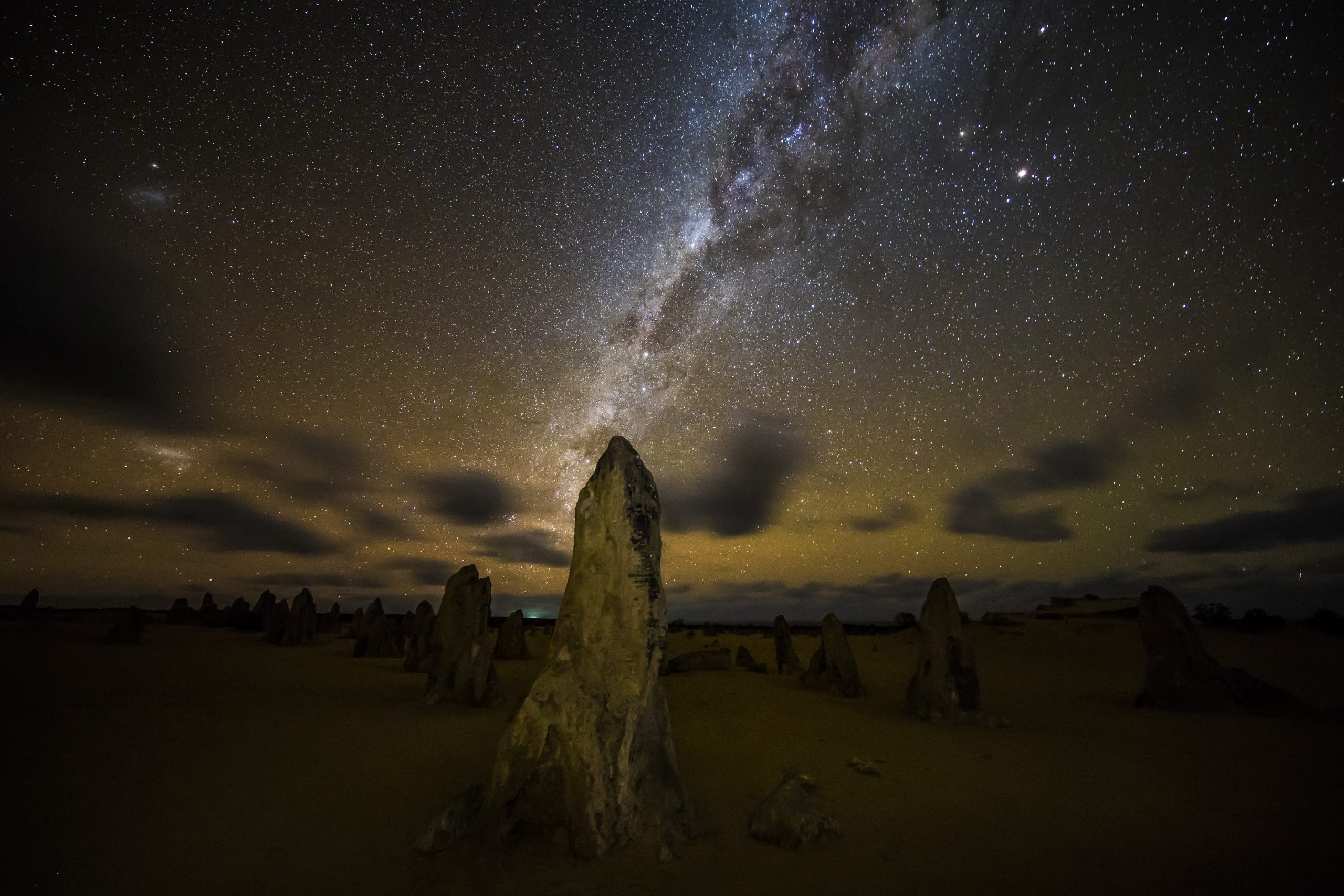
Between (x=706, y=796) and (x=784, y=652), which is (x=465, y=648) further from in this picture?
(x=784, y=652)

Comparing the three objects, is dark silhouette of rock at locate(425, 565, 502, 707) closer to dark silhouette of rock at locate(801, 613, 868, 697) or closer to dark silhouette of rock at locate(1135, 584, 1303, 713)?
dark silhouette of rock at locate(801, 613, 868, 697)

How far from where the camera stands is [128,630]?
21.7 m

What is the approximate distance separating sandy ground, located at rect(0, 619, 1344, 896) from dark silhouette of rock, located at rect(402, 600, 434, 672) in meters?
5.57

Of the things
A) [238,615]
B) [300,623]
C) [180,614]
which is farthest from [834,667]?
[180,614]

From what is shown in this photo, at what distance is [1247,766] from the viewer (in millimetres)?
8469

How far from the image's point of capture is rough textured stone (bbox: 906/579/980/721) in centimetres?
1191

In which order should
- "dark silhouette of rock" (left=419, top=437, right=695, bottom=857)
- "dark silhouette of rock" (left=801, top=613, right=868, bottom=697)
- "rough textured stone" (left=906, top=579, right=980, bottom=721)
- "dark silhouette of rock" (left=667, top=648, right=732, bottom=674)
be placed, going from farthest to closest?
"dark silhouette of rock" (left=667, top=648, right=732, bottom=674)
"dark silhouette of rock" (left=801, top=613, right=868, bottom=697)
"rough textured stone" (left=906, top=579, right=980, bottom=721)
"dark silhouette of rock" (left=419, top=437, right=695, bottom=857)

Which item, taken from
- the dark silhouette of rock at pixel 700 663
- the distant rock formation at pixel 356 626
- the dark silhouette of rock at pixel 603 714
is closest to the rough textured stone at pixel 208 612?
the distant rock formation at pixel 356 626

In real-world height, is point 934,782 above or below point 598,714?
below

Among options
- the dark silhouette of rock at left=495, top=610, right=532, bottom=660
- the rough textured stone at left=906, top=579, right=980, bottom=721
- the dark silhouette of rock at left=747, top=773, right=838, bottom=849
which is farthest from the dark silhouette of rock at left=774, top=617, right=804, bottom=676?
the dark silhouette of rock at left=747, top=773, right=838, bottom=849

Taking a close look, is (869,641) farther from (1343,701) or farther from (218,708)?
(218,708)

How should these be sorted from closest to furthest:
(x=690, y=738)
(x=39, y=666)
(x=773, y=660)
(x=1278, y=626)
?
(x=690, y=738), (x=39, y=666), (x=773, y=660), (x=1278, y=626)

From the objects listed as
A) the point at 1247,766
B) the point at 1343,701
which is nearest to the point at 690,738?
the point at 1247,766

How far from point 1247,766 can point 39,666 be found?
85.8 feet
